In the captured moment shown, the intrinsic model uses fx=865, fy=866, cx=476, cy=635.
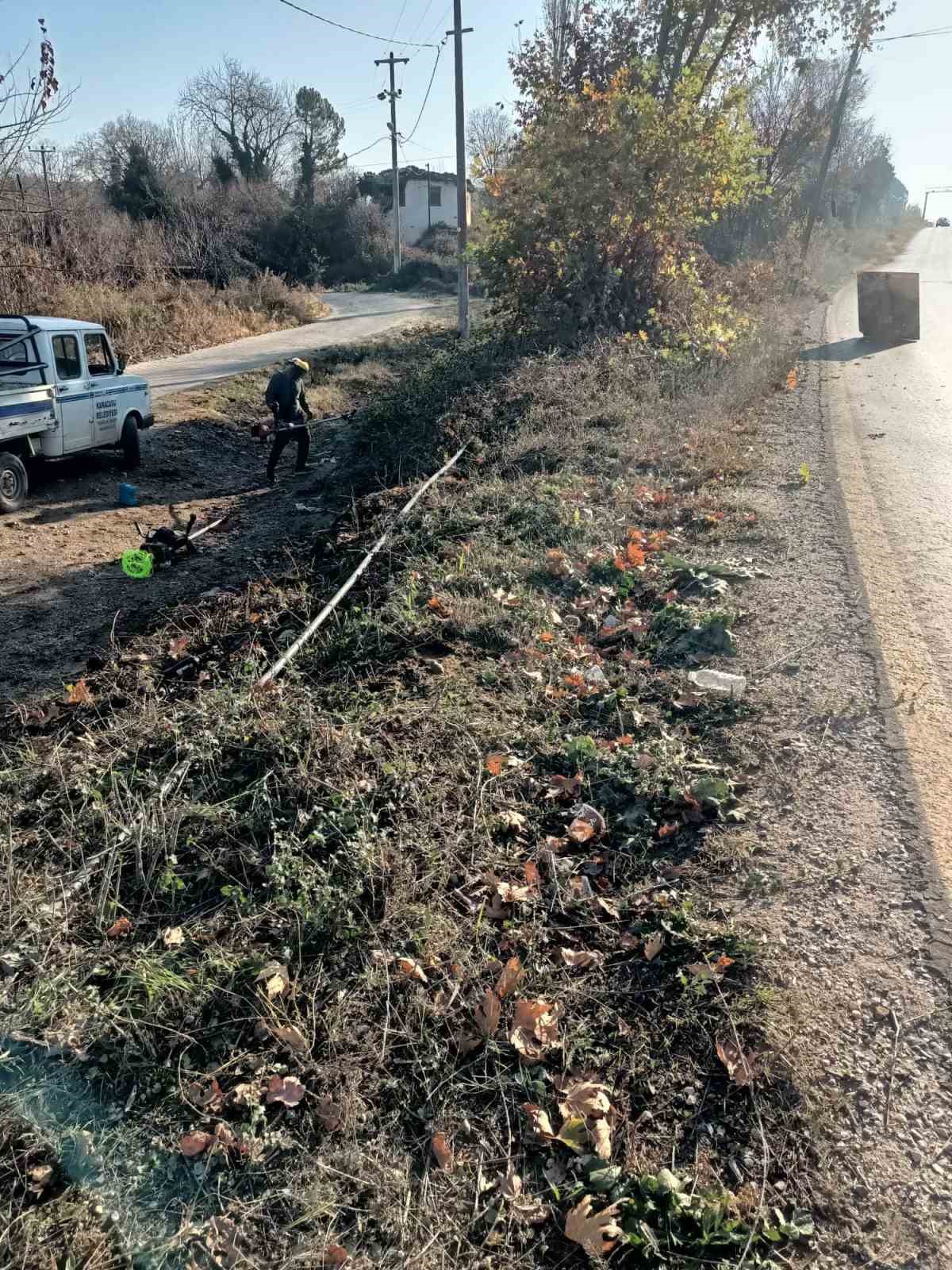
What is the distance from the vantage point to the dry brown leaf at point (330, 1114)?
2.46 metres

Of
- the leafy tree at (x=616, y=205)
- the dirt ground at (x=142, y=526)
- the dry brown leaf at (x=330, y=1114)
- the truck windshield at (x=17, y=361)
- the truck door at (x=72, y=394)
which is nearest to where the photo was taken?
the dry brown leaf at (x=330, y=1114)

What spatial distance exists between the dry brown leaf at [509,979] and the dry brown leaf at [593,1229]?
696mm

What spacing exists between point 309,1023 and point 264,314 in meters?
27.6

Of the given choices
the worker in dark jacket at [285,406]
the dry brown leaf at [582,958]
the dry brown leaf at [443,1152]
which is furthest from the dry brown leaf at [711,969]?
the worker in dark jacket at [285,406]

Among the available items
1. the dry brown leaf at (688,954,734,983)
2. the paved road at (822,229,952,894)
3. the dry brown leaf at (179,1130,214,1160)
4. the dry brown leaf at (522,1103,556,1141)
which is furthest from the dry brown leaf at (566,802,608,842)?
the dry brown leaf at (179,1130,214,1160)

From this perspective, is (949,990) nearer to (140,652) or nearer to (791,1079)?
(791,1079)

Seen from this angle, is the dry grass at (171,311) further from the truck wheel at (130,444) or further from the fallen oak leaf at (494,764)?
the fallen oak leaf at (494,764)

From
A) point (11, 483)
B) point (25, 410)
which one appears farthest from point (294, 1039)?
point (25, 410)

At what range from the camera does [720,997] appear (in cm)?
285

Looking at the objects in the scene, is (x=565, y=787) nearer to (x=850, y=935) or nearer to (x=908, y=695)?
(x=850, y=935)

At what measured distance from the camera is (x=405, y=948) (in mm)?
3027

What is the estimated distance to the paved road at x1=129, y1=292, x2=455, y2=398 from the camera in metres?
18.0

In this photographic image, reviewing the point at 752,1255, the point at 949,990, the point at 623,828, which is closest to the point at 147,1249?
the point at 752,1255

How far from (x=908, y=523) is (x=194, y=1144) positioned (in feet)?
24.2
